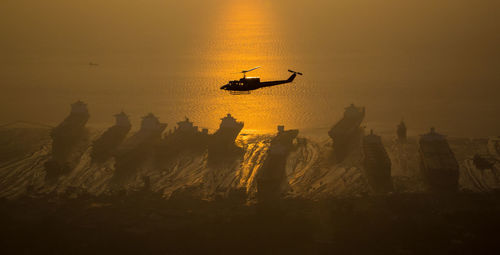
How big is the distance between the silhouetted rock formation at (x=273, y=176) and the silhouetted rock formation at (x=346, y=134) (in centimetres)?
748

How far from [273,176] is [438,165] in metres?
19.7

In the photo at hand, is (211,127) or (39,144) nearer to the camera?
(39,144)

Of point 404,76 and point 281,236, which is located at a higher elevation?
point 404,76

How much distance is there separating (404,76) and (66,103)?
85.5 m

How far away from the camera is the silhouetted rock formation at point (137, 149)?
65875 mm

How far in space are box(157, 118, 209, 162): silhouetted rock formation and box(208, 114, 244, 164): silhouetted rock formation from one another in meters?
1.44

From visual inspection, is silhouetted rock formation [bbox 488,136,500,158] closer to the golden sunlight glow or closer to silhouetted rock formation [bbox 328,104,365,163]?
silhouetted rock formation [bbox 328,104,365,163]

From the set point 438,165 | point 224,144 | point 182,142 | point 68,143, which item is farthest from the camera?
point 68,143

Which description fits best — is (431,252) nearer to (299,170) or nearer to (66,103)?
(299,170)

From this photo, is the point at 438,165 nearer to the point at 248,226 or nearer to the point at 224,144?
the point at 248,226

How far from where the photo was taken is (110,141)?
74.1 m

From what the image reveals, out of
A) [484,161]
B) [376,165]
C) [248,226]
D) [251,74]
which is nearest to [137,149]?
[248,226]

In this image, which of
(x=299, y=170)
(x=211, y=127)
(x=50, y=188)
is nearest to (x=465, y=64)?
(x=211, y=127)

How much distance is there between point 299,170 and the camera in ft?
211
